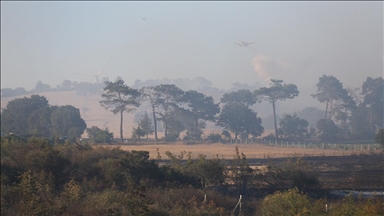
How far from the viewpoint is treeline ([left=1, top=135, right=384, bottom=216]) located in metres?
15.5

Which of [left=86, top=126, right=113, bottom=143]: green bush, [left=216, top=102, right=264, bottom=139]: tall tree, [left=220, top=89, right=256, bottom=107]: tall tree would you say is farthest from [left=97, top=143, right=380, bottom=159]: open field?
[left=220, top=89, right=256, bottom=107]: tall tree

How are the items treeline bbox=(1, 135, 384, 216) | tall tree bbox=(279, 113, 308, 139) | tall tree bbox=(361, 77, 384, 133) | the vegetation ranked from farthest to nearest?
tall tree bbox=(279, 113, 308, 139) → the vegetation → tall tree bbox=(361, 77, 384, 133) → treeline bbox=(1, 135, 384, 216)

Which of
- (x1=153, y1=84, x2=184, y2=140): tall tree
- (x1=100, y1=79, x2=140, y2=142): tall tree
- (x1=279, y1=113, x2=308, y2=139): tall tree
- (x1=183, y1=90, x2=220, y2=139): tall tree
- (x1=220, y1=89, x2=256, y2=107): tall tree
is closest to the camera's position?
(x1=100, y1=79, x2=140, y2=142): tall tree

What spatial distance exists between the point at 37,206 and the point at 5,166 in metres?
10.8

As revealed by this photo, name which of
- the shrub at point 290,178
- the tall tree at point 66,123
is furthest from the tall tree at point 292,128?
the shrub at point 290,178

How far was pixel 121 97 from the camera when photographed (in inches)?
2287

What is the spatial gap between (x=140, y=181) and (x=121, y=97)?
128 feet

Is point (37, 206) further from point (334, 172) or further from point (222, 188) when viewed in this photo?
point (334, 172)

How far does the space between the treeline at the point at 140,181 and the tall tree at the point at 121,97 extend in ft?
103

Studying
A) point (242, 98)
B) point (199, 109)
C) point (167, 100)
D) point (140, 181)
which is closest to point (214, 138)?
point (199, 109)

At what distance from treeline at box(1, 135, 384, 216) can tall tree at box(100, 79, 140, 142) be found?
31265mm

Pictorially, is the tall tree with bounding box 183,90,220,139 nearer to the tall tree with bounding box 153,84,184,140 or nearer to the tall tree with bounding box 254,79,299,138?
the tall tree with bounding box 153,84,184,140

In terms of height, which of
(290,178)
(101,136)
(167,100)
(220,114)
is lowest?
(290,178)

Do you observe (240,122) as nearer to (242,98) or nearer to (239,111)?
(239,111)
